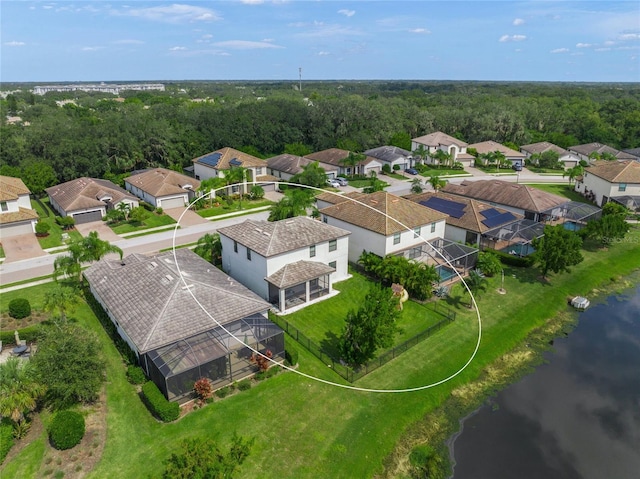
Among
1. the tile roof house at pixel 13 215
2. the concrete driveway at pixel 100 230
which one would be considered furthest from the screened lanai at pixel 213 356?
the tile roof house at pixel 13 215

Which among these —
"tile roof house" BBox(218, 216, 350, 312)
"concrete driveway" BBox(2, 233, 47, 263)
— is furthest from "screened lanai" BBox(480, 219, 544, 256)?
"concrete driveway" BBox(2, 233, 47, 263)

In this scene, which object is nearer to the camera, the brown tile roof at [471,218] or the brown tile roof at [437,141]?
the brown tile roof at [471,218]

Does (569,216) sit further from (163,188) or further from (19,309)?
(19,309)

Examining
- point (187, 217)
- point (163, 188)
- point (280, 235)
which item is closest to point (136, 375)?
point (280, 235)

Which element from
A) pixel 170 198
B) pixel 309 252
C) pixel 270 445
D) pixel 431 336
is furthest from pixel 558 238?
pixel 170 198

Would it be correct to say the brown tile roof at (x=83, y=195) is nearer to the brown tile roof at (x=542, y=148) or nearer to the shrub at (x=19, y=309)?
the shrub at (x=19, y=309)
